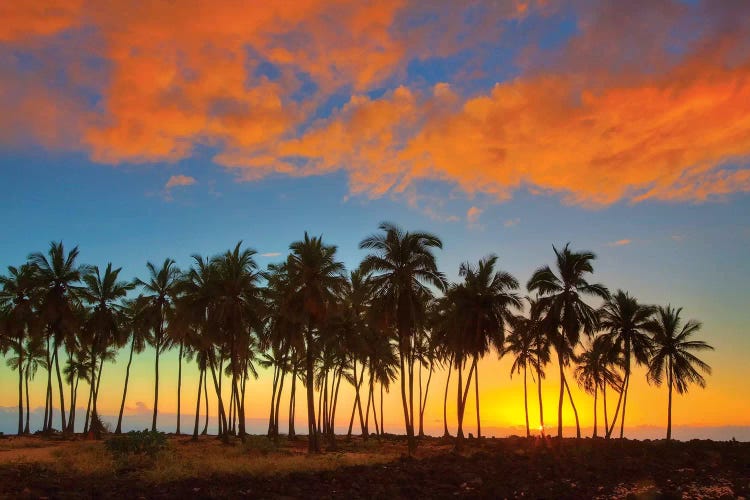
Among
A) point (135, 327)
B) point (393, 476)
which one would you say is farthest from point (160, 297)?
point (393, 476)

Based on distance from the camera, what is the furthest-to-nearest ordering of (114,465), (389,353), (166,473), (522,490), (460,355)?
(389,353) < (460,355) < (114,465) < (166,473) < (522,490)

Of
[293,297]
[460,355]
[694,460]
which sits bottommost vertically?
[694,460]

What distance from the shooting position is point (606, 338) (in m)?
50.8

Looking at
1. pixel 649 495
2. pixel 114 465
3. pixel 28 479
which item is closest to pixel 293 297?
pixel 114 465

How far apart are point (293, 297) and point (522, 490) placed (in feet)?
80.1

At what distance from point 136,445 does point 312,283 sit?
1524cm

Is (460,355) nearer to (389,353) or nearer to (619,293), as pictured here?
(389,353)

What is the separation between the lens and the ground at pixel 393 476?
1936cm

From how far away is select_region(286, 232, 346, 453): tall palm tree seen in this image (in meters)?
40.8

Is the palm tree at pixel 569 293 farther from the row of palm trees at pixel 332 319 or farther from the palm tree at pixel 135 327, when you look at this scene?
the palm tree at pixel 135 327

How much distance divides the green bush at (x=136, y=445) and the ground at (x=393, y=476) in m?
0.62

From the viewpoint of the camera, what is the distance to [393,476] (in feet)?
77.4

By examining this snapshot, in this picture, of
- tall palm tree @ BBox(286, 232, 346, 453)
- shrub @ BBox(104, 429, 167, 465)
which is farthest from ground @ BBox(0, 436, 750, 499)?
tall palm tree @ BBox(286, 232, 346, 453)

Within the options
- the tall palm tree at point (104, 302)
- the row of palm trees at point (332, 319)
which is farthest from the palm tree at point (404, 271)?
the tall palm tree at point (104, 302)
